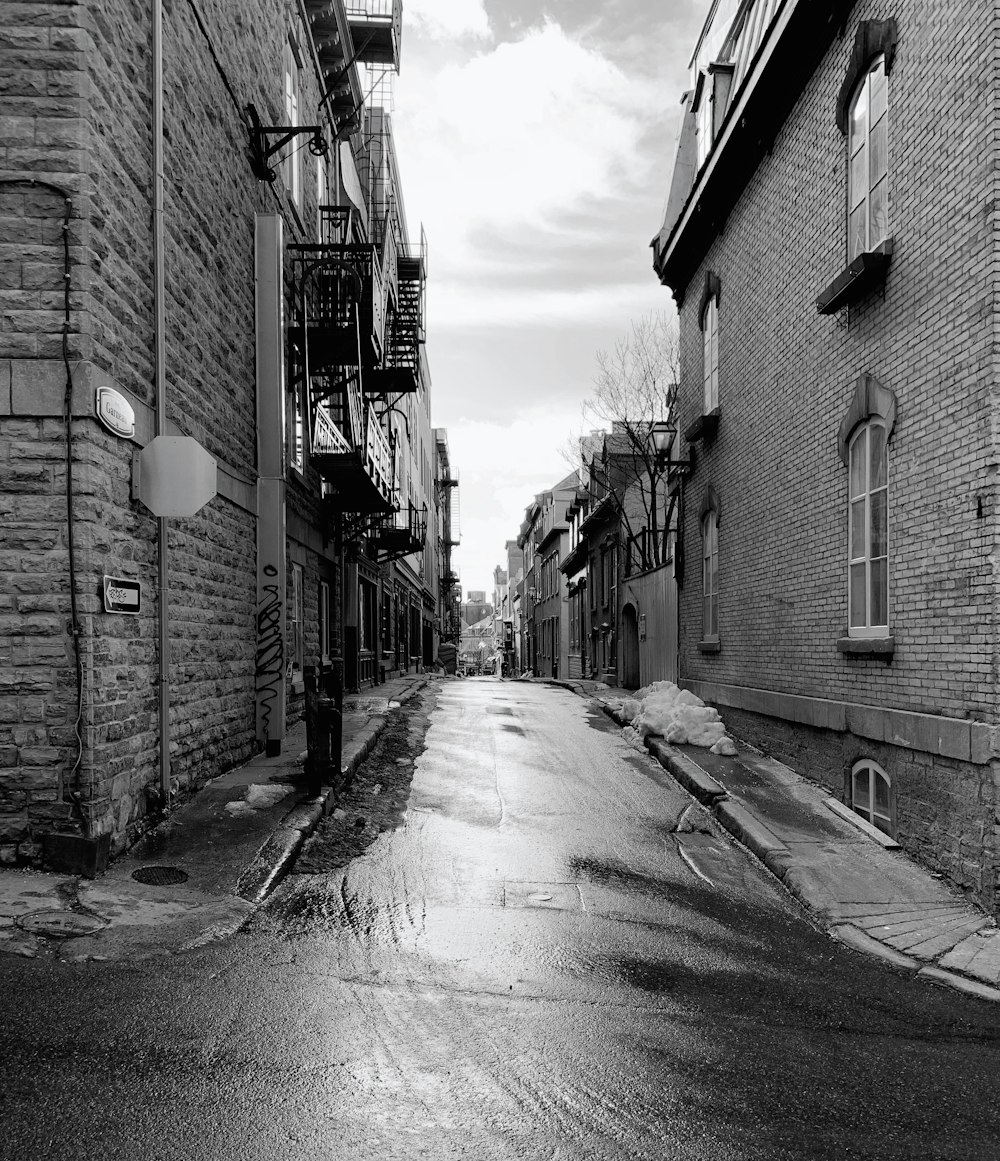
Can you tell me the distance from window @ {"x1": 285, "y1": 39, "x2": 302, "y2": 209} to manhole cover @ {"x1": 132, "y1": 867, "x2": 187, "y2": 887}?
390 inches

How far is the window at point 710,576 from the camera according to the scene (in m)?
13.7

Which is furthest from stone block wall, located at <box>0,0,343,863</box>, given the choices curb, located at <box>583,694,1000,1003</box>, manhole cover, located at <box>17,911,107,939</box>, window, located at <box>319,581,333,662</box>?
window, located at <box>319,581,333,662</box>

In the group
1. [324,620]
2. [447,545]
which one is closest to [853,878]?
[324,620]

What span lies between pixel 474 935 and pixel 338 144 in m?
16.1

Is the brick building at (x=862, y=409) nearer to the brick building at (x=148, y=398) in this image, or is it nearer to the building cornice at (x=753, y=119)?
the building cornice at (x=753, y=119)

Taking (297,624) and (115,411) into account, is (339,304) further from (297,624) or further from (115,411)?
(115,411)

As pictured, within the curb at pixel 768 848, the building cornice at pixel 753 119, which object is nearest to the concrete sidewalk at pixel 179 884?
the curb at pixel 768 848

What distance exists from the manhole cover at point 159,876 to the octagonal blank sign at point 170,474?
2.45 metres

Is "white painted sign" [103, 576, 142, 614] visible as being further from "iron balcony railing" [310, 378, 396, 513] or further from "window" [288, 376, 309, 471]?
"iron balcony railing" [310, 378, 396, 513]

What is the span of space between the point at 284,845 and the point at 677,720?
6.46m

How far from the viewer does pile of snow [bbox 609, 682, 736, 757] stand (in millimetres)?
11445

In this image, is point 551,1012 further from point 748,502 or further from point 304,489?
point 304,489

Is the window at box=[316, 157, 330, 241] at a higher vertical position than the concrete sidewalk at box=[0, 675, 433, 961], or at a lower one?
higher

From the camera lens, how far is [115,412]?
6.28 meters
